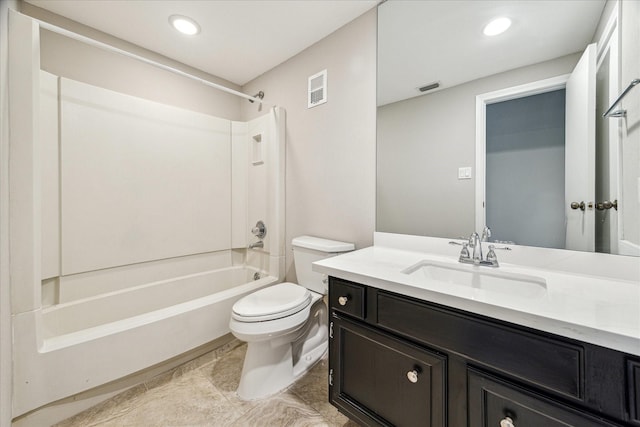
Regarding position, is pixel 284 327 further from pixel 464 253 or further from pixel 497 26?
pixel 497 26

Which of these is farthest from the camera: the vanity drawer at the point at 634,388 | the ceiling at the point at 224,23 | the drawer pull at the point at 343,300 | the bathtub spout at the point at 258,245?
the bathtub spout at the point at 258,245

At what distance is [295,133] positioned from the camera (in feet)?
6.75

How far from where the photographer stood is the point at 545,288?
0.89 metres

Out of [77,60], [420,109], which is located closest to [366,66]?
[420,109]

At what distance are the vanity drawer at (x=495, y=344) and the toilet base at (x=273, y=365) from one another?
83 cm

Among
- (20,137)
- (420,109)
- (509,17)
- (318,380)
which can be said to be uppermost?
(509,17)

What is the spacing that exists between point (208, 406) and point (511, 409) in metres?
1.39

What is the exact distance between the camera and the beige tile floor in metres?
1.24

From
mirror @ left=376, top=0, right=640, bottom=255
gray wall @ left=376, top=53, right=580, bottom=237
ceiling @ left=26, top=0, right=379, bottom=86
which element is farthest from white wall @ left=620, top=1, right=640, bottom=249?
ceiling @ left=26, top=0, right=379, bottom=86

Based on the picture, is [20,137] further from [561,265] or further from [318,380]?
[561,265]

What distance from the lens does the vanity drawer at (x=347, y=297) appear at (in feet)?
3.34

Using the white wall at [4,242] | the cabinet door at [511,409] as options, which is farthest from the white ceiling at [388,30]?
the cabinet door at [511,409]

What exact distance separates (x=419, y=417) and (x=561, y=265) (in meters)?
0.82

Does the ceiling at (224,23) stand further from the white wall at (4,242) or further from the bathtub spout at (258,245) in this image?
the bathtub spout at (258,245)
